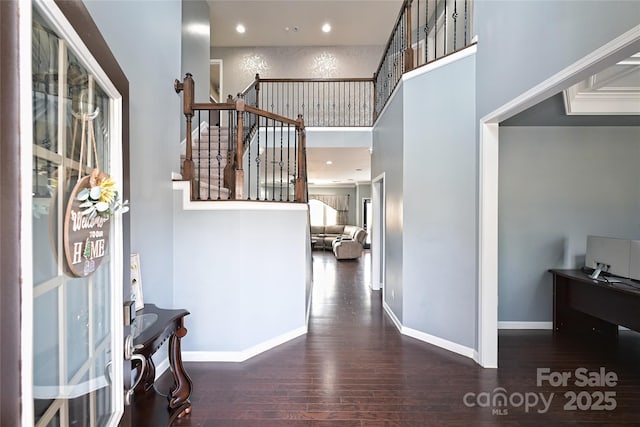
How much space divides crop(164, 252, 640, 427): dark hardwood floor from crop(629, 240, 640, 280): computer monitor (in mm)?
828

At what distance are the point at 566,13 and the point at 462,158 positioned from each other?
1393 millimetres

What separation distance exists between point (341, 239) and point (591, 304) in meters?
6.98

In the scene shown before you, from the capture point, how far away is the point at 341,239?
9.75m

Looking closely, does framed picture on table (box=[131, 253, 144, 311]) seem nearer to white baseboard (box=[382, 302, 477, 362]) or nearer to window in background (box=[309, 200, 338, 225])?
white baseboard (box=[382, 302, 477, 362])

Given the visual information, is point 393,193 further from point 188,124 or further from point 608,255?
point 188,124

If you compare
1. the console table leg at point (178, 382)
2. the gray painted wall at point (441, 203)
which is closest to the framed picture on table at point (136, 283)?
the console table leg at point (178, 382)

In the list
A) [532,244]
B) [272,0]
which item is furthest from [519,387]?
[272,0]

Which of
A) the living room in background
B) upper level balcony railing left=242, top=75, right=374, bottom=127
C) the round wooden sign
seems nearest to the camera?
the round wooden sign

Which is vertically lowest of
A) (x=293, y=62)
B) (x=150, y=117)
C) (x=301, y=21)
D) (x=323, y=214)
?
(x=323, y=214)

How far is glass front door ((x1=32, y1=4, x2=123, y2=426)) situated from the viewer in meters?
0.74

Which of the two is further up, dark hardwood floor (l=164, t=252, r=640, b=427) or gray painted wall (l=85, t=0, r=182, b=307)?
gray painted wall (l=85, t=0, r=182, b=307)

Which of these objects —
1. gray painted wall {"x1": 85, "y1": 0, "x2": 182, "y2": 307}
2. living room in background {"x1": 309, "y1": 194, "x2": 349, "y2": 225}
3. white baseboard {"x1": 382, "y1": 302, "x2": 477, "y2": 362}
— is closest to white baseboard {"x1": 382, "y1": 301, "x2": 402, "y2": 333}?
white baseboard {"x1": 382, "y1": 302, "x2": 477, "y2": 362}

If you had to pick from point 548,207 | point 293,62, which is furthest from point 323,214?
point 548,207

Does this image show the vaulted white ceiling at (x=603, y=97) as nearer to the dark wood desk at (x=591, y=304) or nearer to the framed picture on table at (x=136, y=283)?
the dark wood desk at (x=591, y=304)
